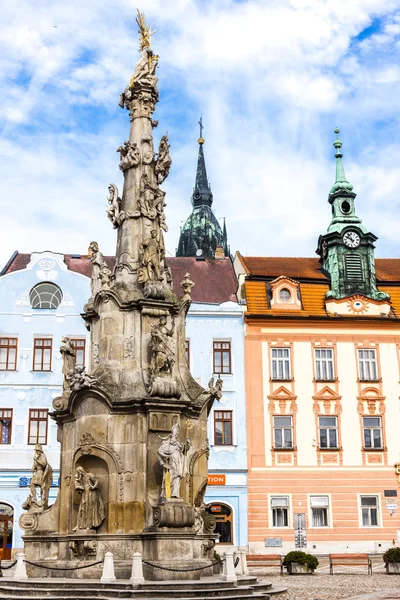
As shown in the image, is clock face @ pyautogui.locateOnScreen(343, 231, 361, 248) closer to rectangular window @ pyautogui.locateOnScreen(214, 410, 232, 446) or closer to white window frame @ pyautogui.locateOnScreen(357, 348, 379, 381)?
white window frame @ pyautogui.locateOnScreen(357, 348, 379, 381)

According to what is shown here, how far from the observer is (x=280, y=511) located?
32094mm

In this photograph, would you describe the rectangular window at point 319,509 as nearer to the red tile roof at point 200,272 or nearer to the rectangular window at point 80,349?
the red tile roof at point 200,272

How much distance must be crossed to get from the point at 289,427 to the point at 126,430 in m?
18.8

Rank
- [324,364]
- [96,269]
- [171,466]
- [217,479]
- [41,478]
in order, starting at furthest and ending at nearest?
1. [324,364]
2. [217,479]
3. [96,269]
4. [41,478]
5. [171,466]

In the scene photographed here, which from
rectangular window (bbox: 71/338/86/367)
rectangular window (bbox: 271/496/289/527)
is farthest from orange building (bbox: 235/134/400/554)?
rectangular window (bbox: 71/338/86/367)

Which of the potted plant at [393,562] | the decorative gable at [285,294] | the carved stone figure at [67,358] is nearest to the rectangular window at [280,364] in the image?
the decorative gable at [285,294]

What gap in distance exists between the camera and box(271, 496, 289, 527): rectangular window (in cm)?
3192

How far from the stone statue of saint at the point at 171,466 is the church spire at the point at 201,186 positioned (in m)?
68.3

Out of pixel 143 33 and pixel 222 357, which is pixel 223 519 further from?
pixel 143 33

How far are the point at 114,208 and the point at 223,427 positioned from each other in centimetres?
1693

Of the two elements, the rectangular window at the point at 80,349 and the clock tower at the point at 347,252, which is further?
the clock tower at the point at 347,252

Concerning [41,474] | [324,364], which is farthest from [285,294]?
[41,474]

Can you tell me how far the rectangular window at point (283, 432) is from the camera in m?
33.0

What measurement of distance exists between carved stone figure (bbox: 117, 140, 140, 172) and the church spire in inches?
2507
